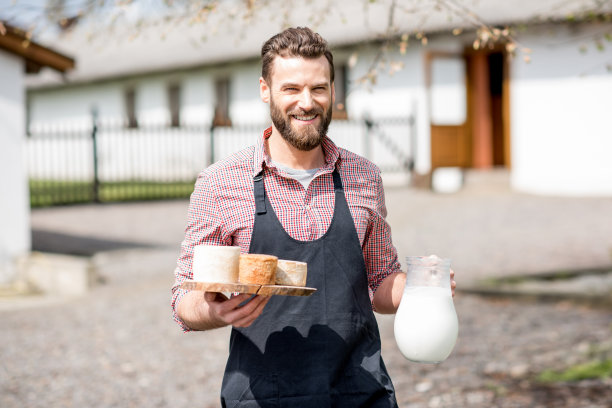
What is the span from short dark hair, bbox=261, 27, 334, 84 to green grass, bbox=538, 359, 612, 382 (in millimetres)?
3982

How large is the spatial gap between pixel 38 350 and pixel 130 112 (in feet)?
61.9

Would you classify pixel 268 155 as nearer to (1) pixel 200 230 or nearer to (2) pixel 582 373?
(1) pixel 200 230

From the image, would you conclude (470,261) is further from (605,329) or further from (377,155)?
(377,155)

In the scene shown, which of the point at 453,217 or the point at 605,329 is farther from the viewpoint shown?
the point at 453,217

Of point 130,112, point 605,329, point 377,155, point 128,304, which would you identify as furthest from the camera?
point 130,112

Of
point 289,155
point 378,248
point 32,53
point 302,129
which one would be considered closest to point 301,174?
point 289,155

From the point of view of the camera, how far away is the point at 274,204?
2289 mm

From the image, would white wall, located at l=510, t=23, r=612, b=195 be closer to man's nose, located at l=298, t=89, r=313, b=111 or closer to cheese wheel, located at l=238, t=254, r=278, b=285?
man's nose, located at l=298, t=89, r=313, b=111

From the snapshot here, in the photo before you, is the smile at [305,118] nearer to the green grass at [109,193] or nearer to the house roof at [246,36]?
the house roof at [246,36]

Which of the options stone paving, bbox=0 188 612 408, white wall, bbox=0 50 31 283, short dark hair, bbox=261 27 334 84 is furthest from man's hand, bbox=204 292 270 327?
white wall, bbox=0 50 31 283

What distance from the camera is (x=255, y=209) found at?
2.27 m

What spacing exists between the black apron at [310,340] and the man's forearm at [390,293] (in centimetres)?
13

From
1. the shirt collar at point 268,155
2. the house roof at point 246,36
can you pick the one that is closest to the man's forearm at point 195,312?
the shirt collar at point 268,155

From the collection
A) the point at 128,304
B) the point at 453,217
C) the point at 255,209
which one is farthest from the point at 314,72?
the point at 453,217
